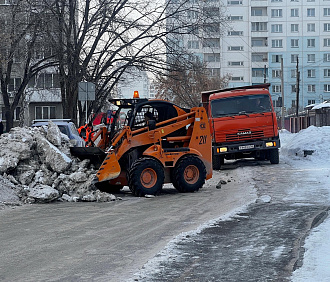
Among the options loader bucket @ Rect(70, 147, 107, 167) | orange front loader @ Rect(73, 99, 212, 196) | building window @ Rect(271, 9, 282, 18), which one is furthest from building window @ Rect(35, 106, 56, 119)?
loader bucket @ Rect(70, 147, 107, 167)

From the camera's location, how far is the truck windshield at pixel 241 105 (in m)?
21.0

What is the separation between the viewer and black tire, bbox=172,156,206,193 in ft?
46.0

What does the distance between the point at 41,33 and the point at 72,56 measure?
6.26 feet

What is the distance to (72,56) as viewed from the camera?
2695cm

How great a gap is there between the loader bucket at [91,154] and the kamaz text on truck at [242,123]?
760cm

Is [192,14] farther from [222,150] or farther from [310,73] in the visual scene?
[310,73]

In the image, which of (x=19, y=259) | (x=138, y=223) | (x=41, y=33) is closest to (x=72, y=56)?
(x=41, y=33)

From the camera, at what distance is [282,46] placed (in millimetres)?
94562

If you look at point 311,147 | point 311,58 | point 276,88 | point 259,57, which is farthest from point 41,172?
point 311,58

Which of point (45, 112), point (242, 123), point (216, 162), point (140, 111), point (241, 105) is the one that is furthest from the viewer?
point (45, 112)

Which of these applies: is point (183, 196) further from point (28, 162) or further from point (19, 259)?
point (19, 259)

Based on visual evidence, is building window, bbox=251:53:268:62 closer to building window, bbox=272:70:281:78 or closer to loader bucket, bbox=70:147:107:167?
building window, bbox=272:70:281:78

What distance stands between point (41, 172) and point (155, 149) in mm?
2584

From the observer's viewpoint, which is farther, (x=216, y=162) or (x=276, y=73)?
(x=276, y=73)
